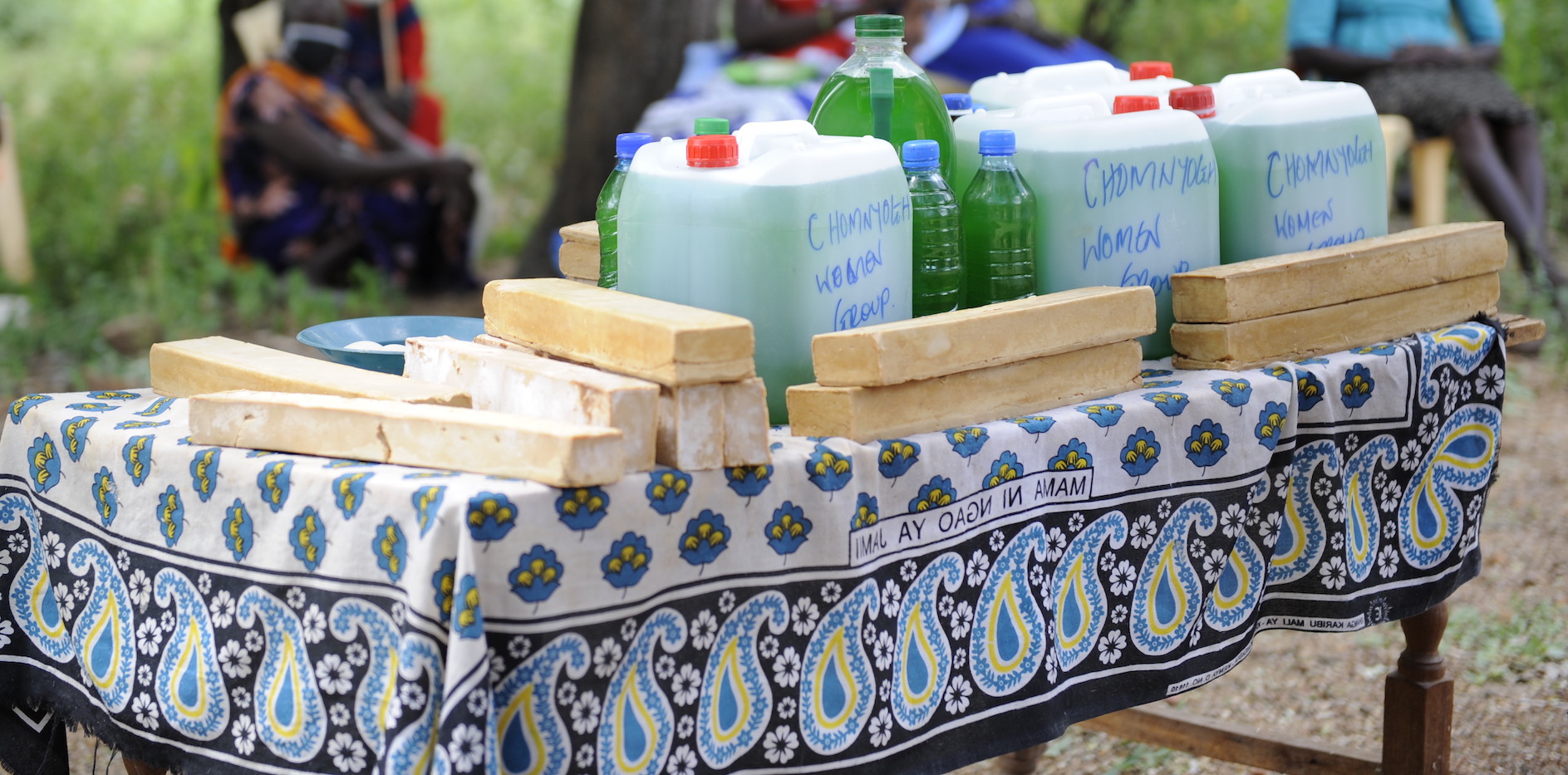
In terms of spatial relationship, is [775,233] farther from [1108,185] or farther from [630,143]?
[1108,185]

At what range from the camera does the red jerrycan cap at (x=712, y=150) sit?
1598 mm

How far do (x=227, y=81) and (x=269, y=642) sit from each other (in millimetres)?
6706

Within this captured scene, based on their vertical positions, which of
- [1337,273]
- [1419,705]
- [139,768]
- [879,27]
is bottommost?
[1419,705]

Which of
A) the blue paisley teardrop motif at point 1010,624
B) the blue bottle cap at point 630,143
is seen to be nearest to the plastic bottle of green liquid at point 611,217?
the blue bottle cap at point 630,143

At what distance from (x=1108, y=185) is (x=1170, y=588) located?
0.51 meters

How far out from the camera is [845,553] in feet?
5.14

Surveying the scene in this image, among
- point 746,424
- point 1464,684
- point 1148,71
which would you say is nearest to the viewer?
point 746,424

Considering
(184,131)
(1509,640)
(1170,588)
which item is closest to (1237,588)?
(1170,588)

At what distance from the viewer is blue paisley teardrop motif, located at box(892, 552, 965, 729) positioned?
5.38 ft

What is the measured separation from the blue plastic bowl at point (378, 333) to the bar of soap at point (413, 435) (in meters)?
0.26

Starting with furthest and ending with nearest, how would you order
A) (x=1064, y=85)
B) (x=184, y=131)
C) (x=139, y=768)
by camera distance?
(x=184, y=131) → (x=1064, y=85) → (x=139, y=768)

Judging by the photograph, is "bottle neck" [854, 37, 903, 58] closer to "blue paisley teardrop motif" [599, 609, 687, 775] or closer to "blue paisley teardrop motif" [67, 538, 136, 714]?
"blue paisley teardrop motif" [599, 609, 687, 775]

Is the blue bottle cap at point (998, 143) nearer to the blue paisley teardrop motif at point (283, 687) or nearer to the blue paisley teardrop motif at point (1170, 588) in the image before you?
the blue paisley teardrop motif at point (1170, 588)

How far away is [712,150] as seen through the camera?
5.24 feet
